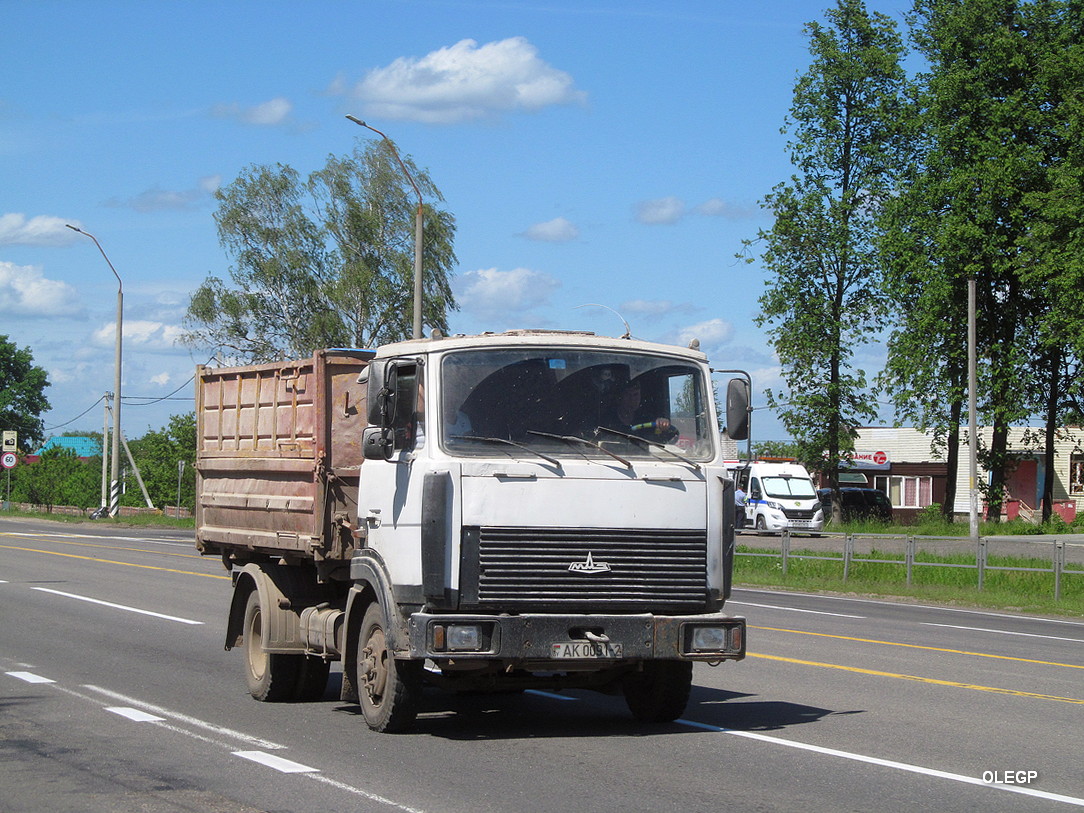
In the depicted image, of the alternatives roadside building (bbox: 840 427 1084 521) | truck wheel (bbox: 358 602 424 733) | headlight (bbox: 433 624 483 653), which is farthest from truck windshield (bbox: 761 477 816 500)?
headlight (bbox: 433 624 483 653)

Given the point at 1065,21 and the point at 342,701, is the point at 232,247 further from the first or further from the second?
the point at 342,701

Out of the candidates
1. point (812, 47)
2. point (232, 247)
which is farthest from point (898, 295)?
point (232, 247)

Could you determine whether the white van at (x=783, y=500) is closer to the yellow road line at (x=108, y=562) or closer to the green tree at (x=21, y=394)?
the yellow road line at (x=108, y=562)

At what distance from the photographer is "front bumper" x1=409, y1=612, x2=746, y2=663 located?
8539 mm

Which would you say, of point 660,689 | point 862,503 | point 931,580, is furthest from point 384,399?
point 862,503

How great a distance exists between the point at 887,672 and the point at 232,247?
50.3 meters

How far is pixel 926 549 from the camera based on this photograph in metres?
28.4

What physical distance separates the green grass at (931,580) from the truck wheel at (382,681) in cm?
1669

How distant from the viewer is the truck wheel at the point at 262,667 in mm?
11086

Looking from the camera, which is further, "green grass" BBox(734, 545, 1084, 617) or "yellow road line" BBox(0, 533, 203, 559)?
"yellow road line" BBox(0, 533, 203, 559)

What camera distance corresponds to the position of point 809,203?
50.5 metres

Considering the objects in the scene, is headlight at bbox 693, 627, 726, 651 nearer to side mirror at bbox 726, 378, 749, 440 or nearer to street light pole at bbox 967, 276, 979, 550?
side mirror at bbox 726, 378, 749, 440

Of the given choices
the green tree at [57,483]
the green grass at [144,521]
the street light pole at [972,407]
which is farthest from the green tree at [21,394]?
the street light pole at [972,407]

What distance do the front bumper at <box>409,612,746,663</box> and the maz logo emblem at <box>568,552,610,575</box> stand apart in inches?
11.7
